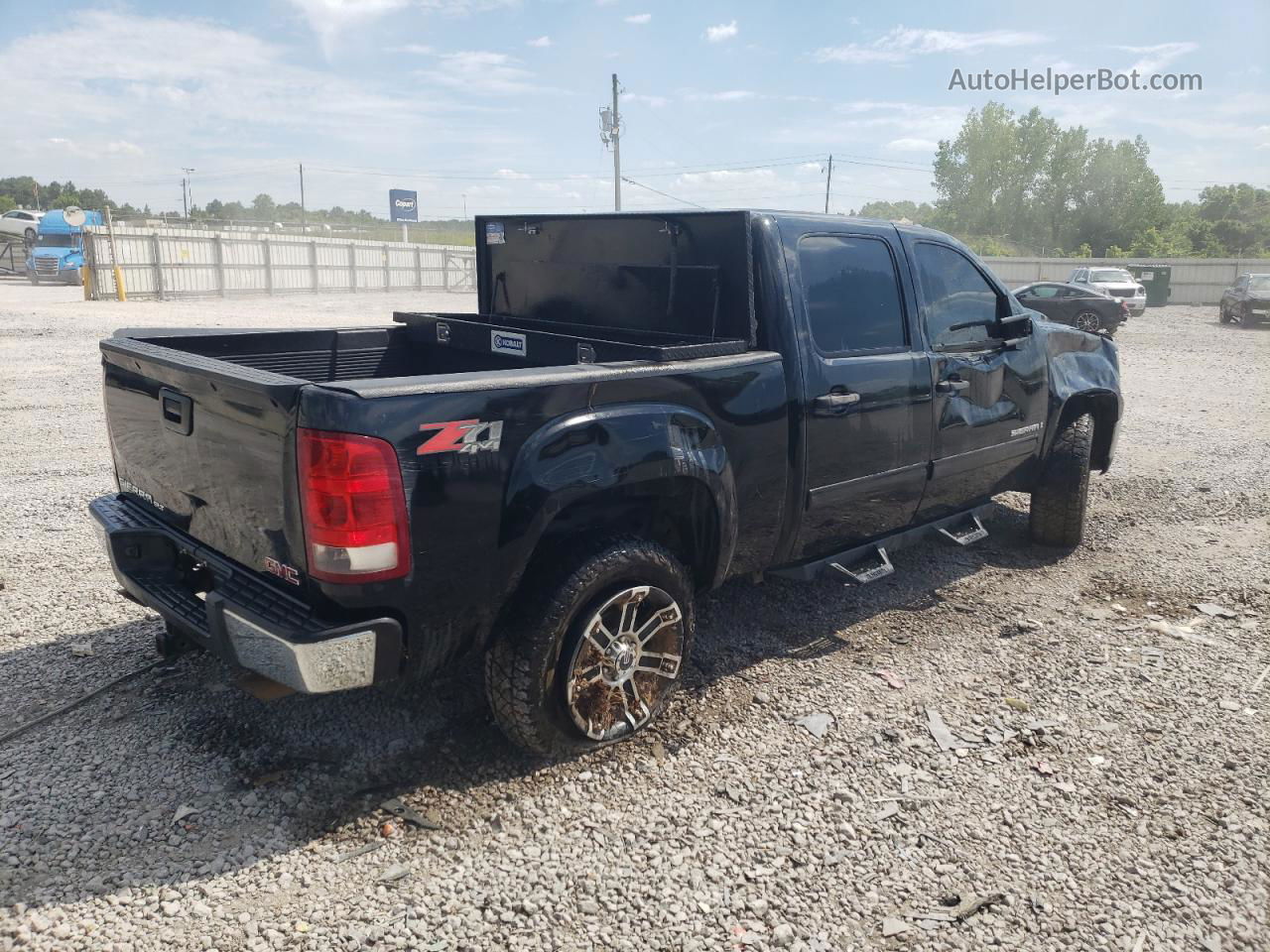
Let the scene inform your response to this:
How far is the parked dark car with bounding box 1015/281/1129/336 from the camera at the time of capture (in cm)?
2384

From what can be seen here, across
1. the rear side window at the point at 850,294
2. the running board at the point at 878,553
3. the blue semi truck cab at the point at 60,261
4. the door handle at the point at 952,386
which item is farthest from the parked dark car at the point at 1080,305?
the blue semi truck cab at the point at 60,261

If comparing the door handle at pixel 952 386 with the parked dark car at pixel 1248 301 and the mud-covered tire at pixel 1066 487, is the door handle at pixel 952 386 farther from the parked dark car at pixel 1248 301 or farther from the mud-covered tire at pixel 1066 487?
the parked dark car at pixel 1248 301

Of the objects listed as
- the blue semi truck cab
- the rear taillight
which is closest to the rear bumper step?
the rear taillight

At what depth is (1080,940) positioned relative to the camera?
2574mm

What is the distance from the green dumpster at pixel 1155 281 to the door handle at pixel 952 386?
39506 mm

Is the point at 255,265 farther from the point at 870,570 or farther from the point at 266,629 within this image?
the point at 266,629

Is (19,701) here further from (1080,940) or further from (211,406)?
(1080,940)

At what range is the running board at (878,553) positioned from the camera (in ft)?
13.8

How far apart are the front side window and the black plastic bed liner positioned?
4.20ft

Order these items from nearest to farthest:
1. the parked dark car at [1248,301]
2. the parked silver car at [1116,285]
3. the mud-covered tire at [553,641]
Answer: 1. the mud-covered tire at [553,641]
2. the parked dark car at [1248,301]
3. the parked silver car at [1116,285]

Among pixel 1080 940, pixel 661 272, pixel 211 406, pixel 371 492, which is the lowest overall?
pixel 1080 940

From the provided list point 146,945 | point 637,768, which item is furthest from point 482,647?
point 146,945

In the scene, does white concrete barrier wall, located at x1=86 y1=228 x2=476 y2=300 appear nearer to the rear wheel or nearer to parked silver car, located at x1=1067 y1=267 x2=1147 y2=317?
the rear wheel

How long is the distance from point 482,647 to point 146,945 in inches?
48.0
